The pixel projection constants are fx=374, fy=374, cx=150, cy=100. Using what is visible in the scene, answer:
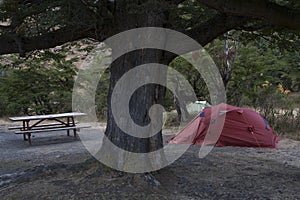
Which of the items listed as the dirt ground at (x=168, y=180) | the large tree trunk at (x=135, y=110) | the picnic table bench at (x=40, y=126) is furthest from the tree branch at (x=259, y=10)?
the picnic table bench at (x=40, y=126)

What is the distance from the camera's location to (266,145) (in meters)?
9.87

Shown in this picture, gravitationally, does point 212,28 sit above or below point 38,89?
above

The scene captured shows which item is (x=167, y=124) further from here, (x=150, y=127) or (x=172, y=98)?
(x=150, y=127)

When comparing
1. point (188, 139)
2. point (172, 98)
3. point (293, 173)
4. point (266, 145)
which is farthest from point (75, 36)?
point (172, 98)

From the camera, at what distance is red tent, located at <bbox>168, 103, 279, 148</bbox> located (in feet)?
32.5

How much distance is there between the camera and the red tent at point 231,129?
32.5ft

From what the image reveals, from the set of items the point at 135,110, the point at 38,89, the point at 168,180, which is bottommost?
the point at 168,180

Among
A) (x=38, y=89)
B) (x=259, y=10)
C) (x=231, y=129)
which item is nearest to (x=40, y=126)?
(x=231, y=129)

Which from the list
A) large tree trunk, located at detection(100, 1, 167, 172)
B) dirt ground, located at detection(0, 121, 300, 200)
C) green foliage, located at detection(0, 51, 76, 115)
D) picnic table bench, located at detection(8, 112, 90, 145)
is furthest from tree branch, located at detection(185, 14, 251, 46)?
green foliage, located at detection(0, 51, 76, 115)

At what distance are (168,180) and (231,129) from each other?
482 centimetres

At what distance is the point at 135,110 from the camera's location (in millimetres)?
5453

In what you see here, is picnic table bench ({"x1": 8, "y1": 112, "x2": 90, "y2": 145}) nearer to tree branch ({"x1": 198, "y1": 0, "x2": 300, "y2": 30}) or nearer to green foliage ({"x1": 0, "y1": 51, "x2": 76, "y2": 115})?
green foliage ({"x1": 0, "y1": 51, "x2": 76, "y2": 115})

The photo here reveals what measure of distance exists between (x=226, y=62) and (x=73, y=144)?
677 cm

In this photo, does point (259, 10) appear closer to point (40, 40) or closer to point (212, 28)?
point (212, 28)
